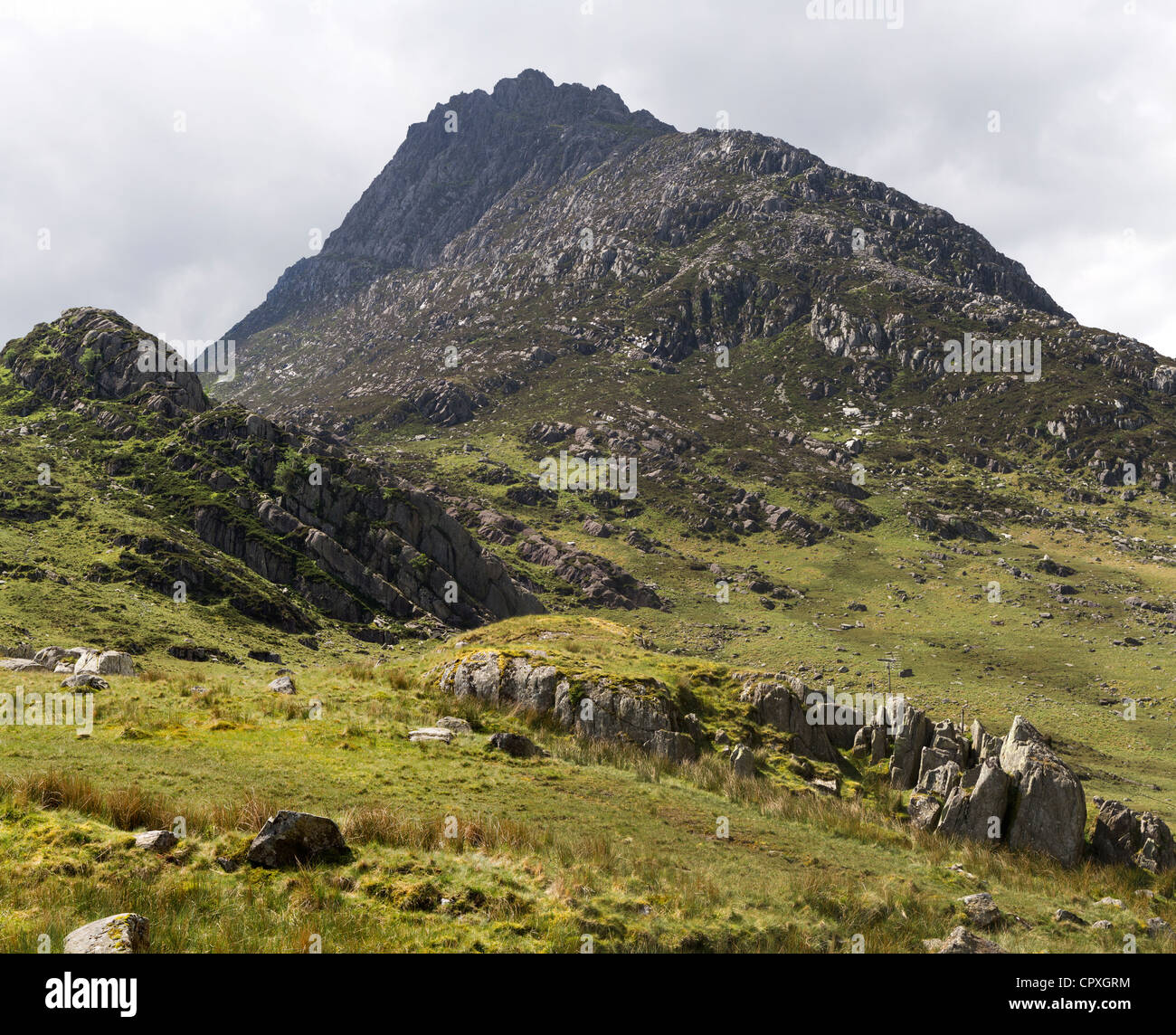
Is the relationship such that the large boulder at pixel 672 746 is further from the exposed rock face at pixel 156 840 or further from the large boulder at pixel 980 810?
the exposed rock face at pixel 156 840

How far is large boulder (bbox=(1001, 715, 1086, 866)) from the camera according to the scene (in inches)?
744

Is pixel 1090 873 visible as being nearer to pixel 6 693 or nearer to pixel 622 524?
pixel 6 693

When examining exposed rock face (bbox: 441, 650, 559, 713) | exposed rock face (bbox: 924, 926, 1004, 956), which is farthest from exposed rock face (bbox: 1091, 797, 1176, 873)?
exposed rock face (bbox: 441, 650, 559, 713)

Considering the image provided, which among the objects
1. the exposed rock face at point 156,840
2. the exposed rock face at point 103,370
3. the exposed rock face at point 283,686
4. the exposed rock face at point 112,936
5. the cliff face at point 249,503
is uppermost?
the exposed rock face at point 103,370

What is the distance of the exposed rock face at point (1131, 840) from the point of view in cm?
1856

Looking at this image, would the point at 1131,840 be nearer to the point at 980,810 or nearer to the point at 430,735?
the point at 980,810

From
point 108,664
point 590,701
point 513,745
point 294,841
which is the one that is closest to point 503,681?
point 590,701

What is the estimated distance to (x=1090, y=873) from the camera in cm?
1730

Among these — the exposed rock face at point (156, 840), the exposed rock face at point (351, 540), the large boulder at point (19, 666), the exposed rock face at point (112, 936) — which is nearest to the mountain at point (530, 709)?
the exposed rock face at point (156, 840)

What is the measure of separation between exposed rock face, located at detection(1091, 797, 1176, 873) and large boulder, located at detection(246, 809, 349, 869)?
21.9m

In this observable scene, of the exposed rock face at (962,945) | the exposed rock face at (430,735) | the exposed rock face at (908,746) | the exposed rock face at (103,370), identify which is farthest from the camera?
the exposed rock face at (103,370)

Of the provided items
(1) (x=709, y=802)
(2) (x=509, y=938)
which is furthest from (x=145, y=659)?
(2) (x=509, y=938)

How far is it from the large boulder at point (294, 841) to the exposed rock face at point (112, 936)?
227 cm

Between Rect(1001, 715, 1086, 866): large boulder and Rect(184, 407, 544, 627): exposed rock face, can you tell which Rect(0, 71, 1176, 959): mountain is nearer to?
Rect(1001, 715, 1086, 866): large boulder
